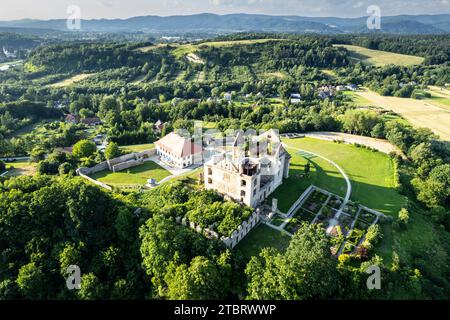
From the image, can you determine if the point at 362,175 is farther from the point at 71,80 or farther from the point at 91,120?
the point at 71,80

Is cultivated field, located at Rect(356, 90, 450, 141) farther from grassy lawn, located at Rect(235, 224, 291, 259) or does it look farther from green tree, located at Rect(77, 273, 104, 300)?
green tree, located at Rect(77, 273, 104, 300)

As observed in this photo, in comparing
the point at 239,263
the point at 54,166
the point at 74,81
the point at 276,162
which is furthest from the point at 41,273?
the point at 74,81

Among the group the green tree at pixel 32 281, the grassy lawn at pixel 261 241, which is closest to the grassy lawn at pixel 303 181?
the grassy lawn at pixel 261 241

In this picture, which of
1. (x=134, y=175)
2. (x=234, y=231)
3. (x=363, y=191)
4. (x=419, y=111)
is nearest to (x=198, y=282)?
(x=234, y=231)

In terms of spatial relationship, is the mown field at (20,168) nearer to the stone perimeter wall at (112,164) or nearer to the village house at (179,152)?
the stone perimeter wall at (112,164)

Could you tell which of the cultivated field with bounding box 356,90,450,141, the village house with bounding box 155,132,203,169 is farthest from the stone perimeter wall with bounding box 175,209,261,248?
the cultivated field with bounding box 356,90,450,141

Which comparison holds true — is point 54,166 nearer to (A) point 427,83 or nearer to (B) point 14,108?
(B) point 14,108
